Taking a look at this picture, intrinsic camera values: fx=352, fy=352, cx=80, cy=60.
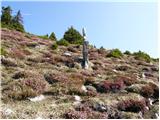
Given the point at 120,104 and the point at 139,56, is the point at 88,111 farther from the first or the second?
the point at 139,56

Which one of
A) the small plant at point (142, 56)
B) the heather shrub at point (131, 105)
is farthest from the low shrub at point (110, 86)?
the small plant at point (142, 56)

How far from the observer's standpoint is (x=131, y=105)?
18844mm

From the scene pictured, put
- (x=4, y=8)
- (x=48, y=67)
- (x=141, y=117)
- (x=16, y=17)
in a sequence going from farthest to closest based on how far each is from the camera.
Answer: (x=16, y=17) → (x=4, y=8) → (x=48, y=67) → (x=141, y=117)

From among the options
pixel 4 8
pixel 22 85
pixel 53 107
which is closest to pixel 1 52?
pixel 22 85

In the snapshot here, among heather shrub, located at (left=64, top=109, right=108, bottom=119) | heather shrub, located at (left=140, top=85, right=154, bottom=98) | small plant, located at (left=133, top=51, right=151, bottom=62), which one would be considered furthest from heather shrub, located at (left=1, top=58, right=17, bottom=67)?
small plant, located at (left=133, top=51, right=151, bottom=62)

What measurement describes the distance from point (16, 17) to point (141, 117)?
61.8 meters

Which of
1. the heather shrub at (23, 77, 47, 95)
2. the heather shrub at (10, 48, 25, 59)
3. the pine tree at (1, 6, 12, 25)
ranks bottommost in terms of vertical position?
the heather shrub at (23, 77, 47, 95)

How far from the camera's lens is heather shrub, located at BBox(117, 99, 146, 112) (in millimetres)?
18531

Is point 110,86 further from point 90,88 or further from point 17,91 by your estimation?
point 17,91

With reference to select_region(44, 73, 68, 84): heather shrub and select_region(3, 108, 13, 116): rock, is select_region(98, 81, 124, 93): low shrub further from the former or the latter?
select_region(3, 108, 13, 116): rock

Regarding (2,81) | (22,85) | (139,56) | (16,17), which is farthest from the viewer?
(16,17)

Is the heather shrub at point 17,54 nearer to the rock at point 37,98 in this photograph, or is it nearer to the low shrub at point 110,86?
the low shrub at point 110,86

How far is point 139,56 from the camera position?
156 feet

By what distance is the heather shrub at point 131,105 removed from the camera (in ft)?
60.8
